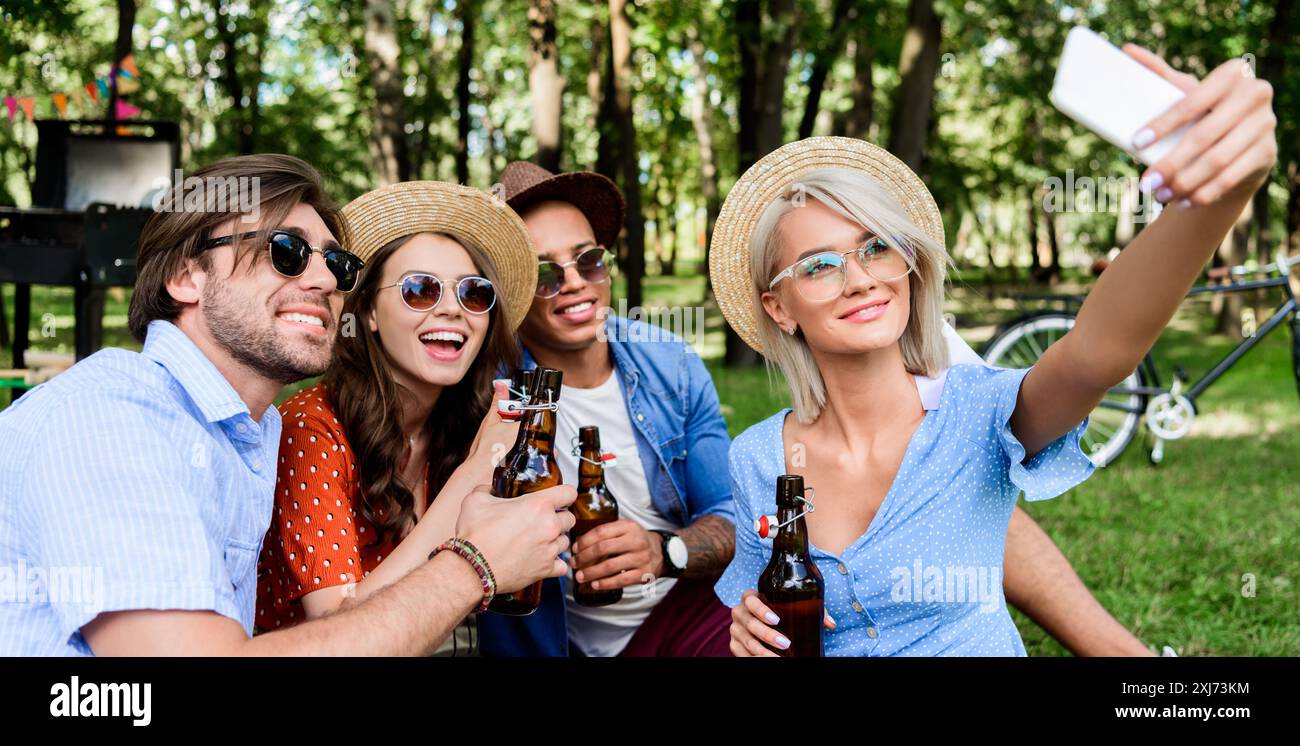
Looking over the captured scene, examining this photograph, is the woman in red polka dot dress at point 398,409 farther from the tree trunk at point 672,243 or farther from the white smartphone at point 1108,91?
the tree trunk at point 672,243

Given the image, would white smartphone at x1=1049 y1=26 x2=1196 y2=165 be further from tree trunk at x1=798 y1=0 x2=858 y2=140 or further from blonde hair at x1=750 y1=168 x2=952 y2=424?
tree trunk at x1=798 y1=0 x2=858 y2=140

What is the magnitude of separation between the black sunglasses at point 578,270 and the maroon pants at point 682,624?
1115 mm

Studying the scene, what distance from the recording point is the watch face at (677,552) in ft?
11.1

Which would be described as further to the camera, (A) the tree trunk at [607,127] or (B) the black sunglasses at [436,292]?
(A) the tree trunk at [607,127]

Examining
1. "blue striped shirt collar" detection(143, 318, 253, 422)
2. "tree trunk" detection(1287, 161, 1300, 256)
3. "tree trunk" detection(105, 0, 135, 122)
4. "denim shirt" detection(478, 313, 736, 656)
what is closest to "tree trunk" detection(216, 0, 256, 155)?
"tree trunk" detection(105, 0, 135, 122)

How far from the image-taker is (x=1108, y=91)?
146 cm

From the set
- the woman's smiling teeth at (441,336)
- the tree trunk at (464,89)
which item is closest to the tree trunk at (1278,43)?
the tree trunk at (464,89)

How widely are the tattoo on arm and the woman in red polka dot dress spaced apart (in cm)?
75

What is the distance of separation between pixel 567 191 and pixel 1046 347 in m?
5.24

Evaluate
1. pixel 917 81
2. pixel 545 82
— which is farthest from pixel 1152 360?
pixel 545 82

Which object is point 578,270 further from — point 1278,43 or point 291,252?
point 1278,43

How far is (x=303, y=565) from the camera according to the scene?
2713mm

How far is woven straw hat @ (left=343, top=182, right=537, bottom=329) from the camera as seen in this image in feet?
10.9
